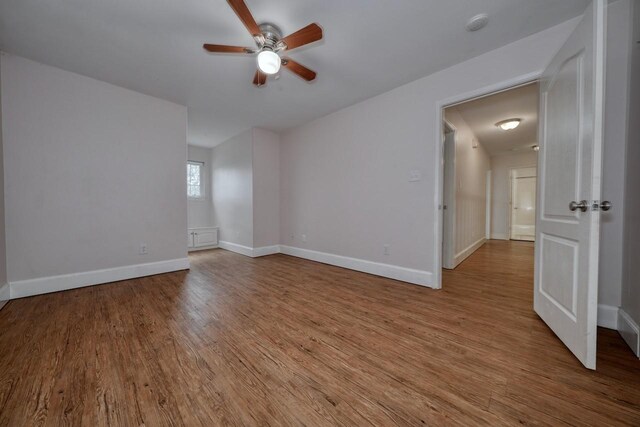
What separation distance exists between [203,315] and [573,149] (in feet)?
9.72

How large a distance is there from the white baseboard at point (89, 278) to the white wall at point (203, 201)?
2.25 meters

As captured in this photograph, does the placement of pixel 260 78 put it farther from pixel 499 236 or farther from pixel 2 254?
pixel 499 236

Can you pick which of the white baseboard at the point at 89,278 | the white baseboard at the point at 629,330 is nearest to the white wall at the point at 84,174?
the white baseboard at the point at 89,278

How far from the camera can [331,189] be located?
3.79 meters

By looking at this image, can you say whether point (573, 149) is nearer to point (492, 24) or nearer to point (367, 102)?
point (492, 24)

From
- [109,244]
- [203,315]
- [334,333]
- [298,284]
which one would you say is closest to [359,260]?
[298,284]

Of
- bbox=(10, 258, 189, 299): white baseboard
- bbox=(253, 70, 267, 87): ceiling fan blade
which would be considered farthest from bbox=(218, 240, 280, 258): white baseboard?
bbox=(253, 70, 267, 87): ceiling fan blade

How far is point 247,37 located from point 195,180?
4320 millimetres

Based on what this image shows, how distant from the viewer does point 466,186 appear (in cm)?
439

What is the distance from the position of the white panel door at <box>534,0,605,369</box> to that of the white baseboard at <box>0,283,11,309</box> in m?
4.58

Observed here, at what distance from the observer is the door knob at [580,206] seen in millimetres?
1318

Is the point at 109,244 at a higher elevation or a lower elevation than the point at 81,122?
lower

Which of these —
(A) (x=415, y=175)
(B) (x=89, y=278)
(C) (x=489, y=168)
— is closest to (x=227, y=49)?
(A) (x=415, y=175)

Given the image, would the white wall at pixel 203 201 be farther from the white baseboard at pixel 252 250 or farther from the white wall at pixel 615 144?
the white wall at pixel 615 144
